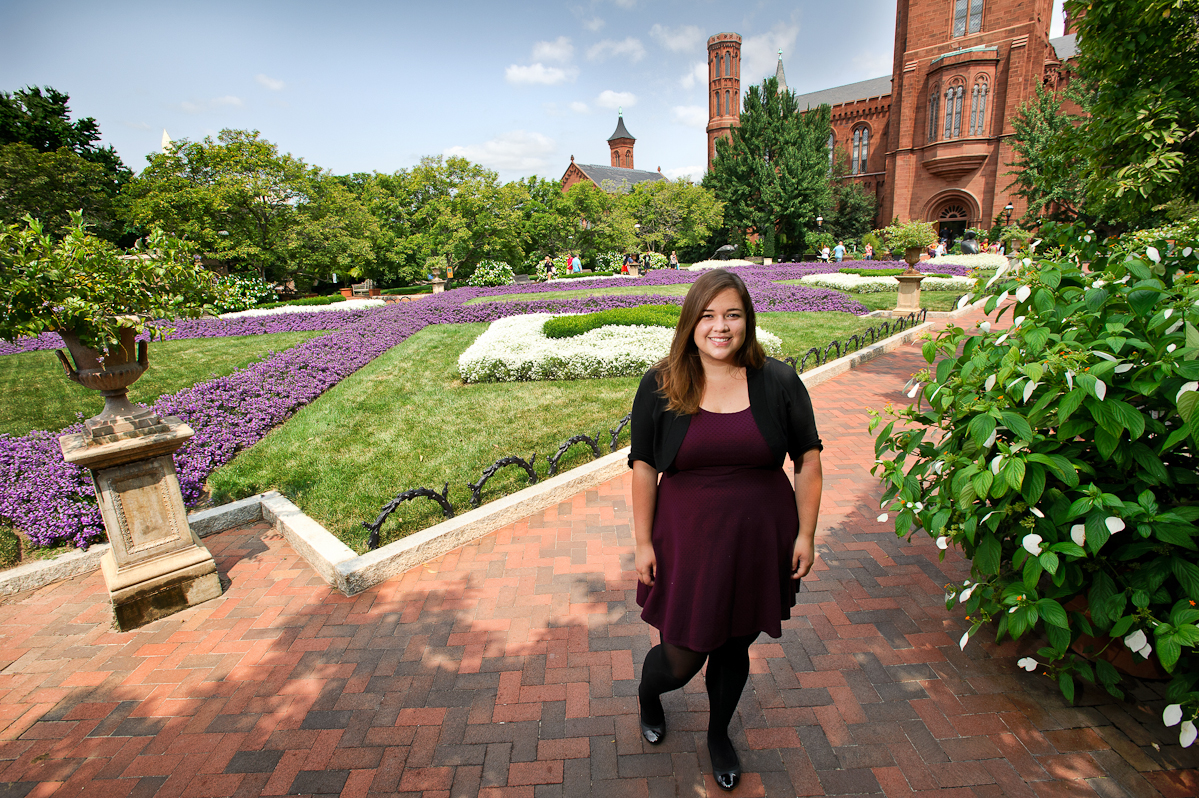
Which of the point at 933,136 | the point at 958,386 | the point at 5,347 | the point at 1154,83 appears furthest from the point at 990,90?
the point at 5,347

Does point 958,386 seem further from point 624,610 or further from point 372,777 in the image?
point 372,777

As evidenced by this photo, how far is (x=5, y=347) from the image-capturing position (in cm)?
1405

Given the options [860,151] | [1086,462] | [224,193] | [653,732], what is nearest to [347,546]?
[653,732]

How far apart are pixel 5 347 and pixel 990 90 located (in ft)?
159

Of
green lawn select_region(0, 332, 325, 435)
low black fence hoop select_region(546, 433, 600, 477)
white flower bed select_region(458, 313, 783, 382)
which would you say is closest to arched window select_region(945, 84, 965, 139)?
white flower bed select_region(458, 313, 783, 382)

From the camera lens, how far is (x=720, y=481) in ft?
6.49

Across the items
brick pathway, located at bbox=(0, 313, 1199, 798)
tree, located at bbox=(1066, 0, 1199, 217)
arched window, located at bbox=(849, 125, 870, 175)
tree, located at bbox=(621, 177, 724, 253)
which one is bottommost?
brick pathway, located at bbox=(0, 313, 1199, 798)

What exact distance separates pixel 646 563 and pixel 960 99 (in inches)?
1777

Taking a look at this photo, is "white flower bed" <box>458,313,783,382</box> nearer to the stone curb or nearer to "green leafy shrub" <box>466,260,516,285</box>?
the stone curb

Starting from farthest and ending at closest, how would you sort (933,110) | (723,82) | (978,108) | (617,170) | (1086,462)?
1. (617,170)
2. (723,82)
3. (933,110)
4. (978,108)
5. (1086,462)

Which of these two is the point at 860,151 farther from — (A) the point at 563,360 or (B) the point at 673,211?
(A) the point at 563,360

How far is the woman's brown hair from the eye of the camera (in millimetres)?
1994

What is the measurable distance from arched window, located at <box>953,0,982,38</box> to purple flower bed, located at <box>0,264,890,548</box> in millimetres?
31664

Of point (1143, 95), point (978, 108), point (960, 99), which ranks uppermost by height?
point (960, 99)
